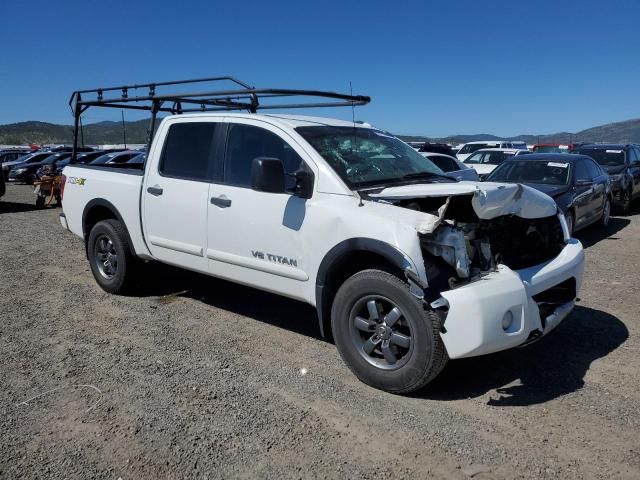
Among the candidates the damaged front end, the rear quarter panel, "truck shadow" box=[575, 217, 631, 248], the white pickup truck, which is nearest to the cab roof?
the white pickup truck

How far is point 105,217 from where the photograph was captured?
616 cm

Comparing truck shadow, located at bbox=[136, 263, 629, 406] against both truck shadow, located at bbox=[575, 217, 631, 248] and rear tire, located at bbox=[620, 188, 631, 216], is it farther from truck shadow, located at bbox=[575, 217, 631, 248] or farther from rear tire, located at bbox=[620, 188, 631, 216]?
rear tire, located at bbox=[620, 188, 631, 216]

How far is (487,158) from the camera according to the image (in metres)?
17.3

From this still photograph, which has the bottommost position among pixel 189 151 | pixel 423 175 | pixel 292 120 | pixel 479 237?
pixel 479 237

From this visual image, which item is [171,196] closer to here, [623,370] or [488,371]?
[488,371]

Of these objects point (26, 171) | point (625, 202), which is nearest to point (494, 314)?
point (625, 202)

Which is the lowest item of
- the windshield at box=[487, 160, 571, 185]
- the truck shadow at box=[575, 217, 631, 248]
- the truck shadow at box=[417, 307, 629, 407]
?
the truck shadow at box=[575, 217, 631, 248]

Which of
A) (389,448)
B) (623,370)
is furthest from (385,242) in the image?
(623,370)

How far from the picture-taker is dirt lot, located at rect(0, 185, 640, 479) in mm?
2916

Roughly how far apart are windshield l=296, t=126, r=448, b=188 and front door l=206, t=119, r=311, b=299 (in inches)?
9.7

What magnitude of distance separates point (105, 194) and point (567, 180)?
7026mm

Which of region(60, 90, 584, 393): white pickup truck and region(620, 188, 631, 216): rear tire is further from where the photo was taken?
region(620, 188, 631, 216): rear tire

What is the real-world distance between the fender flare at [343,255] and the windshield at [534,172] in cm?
620

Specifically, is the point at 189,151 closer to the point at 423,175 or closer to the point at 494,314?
the point at 423,175
